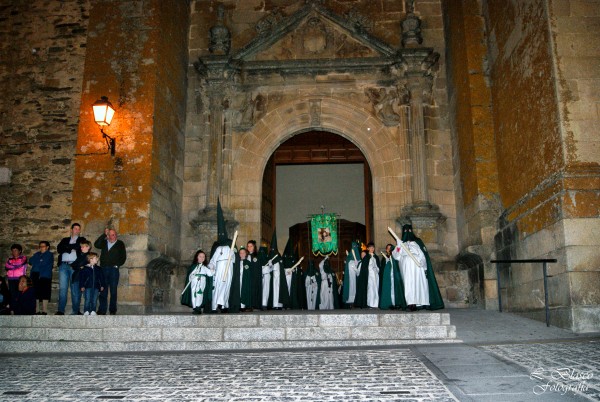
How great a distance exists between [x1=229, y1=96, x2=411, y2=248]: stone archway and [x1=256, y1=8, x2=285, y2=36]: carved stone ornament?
1723 millimetres

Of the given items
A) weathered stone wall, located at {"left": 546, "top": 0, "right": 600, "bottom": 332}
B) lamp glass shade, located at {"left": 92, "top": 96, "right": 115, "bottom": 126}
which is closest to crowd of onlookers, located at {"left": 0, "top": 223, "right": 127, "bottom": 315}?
lamp glass shade, located at {"left": 92, "top": 96, "right": 115, "bottom": 126}

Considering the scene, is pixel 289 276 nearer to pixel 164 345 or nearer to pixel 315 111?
pixel 315 111

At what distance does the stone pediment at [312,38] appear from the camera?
1114 cm

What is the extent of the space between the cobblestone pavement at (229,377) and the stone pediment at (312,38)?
740 centimetres

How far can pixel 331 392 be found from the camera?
3.55 m

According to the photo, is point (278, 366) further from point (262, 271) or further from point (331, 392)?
point (262, 271)

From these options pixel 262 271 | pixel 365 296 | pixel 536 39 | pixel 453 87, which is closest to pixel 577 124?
pixel 536 39

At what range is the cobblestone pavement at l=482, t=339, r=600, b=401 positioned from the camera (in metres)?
3.47

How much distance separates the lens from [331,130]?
37.1ft

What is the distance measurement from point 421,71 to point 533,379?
26.5ft

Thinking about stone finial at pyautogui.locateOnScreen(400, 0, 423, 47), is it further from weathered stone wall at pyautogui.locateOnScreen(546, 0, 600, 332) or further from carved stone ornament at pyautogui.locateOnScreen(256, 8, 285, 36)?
weathered stone wall at pyautogui.locateOnScreen(546, 0, 600, 332)

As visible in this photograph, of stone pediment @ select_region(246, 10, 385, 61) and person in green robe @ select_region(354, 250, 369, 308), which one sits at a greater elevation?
stone pediment @ select_region(246, 10, 385, 61)

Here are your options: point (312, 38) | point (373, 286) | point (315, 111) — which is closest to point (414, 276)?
point (373, 286)

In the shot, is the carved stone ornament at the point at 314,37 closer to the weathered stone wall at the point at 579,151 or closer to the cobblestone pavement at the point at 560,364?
the weathered stone wall at the point at 579,151
